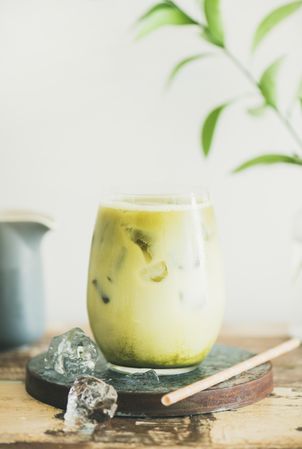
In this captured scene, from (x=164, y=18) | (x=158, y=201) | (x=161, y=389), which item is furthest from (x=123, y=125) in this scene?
(x=161, y=389)

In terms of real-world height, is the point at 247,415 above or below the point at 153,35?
below

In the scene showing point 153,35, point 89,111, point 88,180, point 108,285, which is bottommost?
point 108,285

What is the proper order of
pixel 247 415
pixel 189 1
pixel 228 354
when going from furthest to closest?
pixel 189 1 → pixel 228 354 → pixel 247 415

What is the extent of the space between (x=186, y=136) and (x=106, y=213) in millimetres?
412

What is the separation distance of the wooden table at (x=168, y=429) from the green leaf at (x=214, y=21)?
457mm

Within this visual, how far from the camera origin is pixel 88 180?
1135 mm

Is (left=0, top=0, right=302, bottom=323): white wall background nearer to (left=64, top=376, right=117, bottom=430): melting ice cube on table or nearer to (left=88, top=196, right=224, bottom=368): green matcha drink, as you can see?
(left=88, top=196, right=224, bottom=368): green matcha drink

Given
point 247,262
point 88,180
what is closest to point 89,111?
point 88,180

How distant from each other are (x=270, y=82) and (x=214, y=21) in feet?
0.35

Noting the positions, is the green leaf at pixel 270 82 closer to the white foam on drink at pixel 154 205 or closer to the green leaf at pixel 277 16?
the green leaf at pixel 277 16

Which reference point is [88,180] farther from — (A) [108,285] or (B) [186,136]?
(A) [108,285]

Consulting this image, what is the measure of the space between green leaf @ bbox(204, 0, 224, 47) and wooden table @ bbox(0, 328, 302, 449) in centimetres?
46

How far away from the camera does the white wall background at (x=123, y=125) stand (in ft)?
3.64

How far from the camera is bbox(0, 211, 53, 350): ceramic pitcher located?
0.94 m
